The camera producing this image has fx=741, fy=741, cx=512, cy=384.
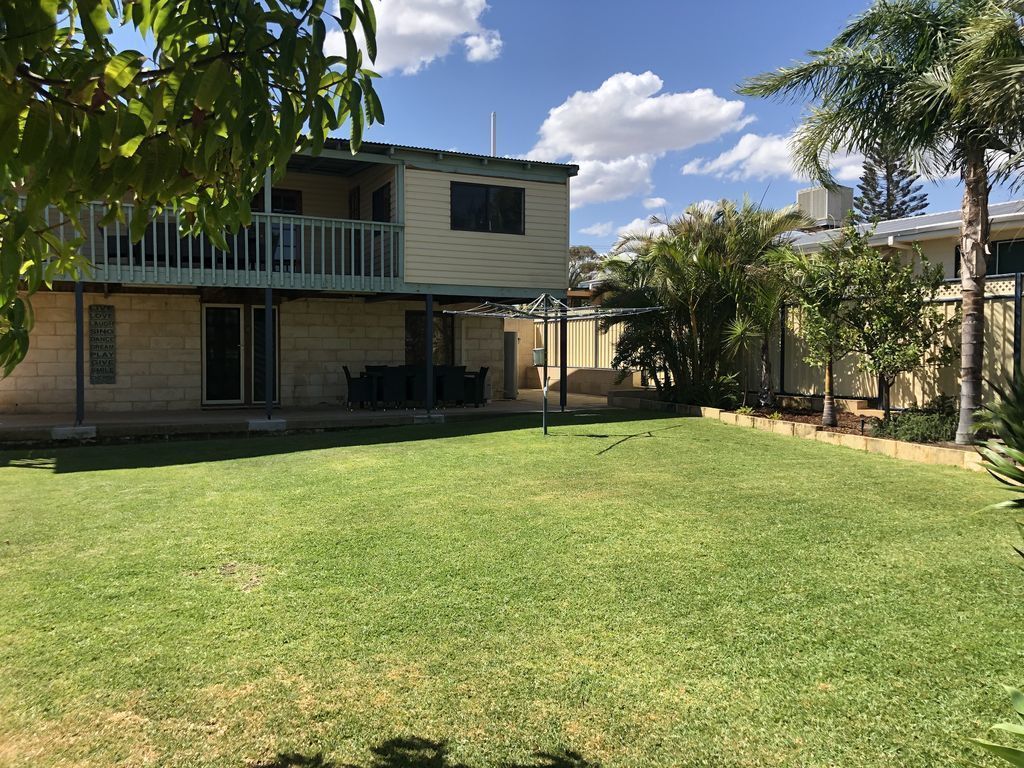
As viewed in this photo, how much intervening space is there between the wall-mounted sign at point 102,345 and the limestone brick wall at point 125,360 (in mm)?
80

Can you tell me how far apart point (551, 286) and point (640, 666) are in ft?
41.1

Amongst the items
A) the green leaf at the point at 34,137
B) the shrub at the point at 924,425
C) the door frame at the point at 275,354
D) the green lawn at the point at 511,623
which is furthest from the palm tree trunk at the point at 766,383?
the green leaf at the point at 34,137

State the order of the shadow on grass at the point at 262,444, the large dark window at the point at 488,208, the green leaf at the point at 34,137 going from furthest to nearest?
the large dark window at the point at 488,208 < the shadow on grass at the point at 262,444 < the green leaf at the point at 34,137

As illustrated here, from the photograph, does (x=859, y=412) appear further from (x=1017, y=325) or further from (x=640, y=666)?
(x=640, y=666)

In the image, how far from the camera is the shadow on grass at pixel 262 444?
9750 millimetres

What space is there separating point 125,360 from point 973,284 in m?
14.3

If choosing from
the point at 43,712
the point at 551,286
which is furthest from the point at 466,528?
the point at 551,286

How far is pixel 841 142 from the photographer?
1033 centimetres

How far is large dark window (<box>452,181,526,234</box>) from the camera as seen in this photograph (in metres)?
14.9

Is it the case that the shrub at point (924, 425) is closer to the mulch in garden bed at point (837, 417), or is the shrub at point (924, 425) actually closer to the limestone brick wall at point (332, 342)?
the mulch in garden bed at point (837, 417)

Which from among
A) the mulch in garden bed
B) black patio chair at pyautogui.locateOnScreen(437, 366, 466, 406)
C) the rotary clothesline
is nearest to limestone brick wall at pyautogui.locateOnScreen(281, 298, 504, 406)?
black patio chair at pyautogui.locateOnScreen(437, 366, 466, 406)

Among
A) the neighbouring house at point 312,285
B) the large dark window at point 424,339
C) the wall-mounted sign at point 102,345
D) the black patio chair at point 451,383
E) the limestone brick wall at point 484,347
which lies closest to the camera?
the neighbouring house at point 312,285

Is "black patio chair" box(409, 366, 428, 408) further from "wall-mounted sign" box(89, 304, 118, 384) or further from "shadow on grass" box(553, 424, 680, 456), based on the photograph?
"wall-mounted sign" box(89, 304, 118, 384)

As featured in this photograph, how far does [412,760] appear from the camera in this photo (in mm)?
2807
